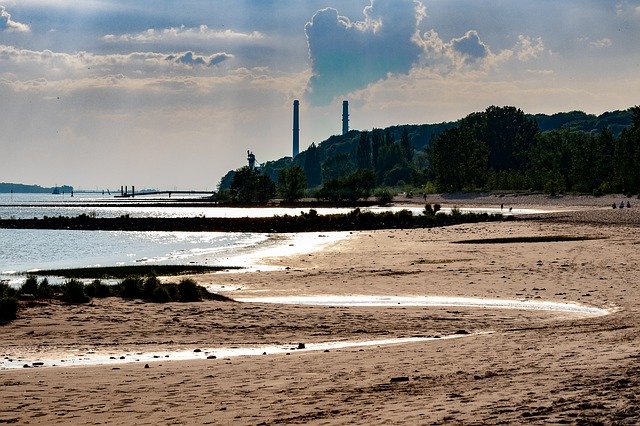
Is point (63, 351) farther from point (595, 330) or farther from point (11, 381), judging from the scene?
point (595, 330)

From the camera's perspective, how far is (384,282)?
3052cm

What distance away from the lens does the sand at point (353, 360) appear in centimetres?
1100

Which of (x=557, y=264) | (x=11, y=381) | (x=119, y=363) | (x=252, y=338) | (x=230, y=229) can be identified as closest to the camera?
(x=11, y=381)

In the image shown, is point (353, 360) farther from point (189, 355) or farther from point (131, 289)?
point (131, 289)

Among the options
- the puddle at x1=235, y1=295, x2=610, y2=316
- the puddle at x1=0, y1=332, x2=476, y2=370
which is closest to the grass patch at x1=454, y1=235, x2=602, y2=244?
the puddle at x1=235, y1=295, x2=610, y2=316

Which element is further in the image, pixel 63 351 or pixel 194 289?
pixel 194 289

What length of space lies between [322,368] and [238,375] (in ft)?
4.75

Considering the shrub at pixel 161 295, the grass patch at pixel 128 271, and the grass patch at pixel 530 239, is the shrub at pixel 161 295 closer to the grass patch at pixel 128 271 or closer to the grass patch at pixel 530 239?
the grass patch at pixel 128 271

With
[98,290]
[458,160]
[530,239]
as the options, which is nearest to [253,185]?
[458,160]

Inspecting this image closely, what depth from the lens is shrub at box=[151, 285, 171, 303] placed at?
2413 centimetres

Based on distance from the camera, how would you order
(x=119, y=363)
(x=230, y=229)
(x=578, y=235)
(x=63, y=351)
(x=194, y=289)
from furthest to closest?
(x=230, y=229) < (x=578, y=235) < (x=194, y=289) < (x=63, y=351) < (x=119, y=363)

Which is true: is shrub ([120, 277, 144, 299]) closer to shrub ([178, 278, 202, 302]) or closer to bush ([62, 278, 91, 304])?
shrub ([178, 278, 202, 302])

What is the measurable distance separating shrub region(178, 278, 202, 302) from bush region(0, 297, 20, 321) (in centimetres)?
519

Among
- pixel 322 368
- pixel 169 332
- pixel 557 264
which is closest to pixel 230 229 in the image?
pixel 557 264
